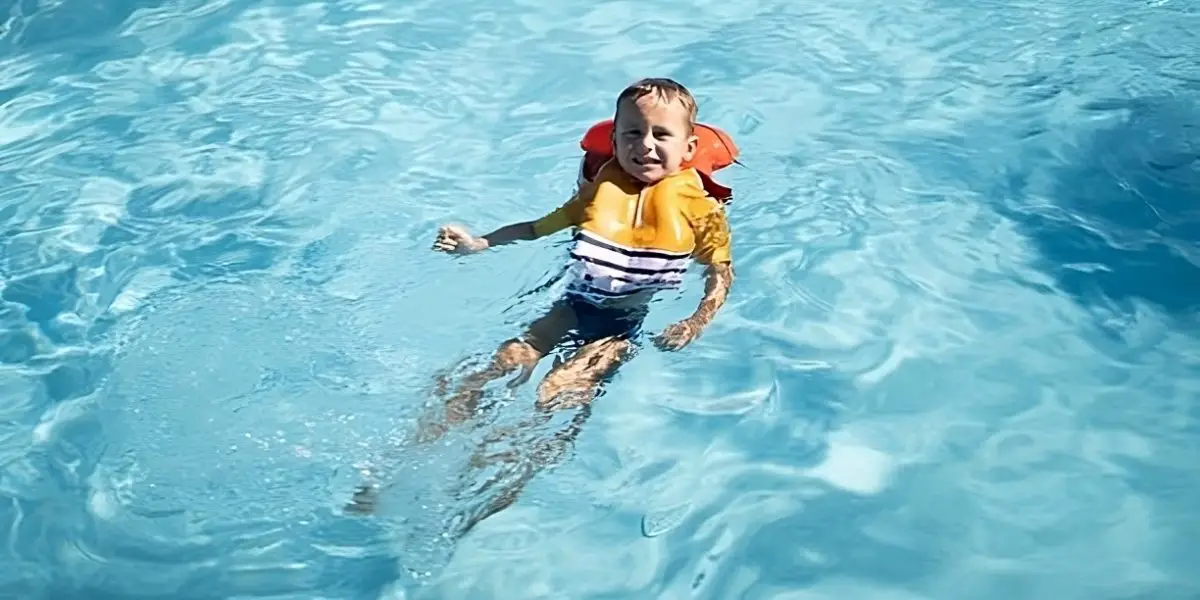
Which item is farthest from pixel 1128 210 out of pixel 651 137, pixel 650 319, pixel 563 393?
pixel 563 393

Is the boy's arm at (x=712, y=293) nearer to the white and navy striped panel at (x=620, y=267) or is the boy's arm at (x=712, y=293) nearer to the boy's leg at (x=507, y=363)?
the white and navy striped panel at (x=620, y=267)

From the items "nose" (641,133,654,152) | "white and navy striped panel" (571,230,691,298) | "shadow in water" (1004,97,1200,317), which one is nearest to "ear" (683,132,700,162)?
"nose" (641,133,654,152)

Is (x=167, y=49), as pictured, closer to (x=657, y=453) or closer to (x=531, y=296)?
(x=531, y=296)

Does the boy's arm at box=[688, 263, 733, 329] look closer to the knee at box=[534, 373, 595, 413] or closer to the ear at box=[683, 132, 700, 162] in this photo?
the ear at box=[683, 132, 700, 162]

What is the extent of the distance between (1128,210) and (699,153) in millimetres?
2351

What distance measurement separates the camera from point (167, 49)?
693cm

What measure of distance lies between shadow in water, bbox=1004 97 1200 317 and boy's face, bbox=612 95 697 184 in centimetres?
208

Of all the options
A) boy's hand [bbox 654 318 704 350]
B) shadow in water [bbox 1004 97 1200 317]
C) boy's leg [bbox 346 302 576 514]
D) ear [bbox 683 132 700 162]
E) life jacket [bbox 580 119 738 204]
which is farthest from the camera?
shadow in water [bbox 1004 97 1200 317]

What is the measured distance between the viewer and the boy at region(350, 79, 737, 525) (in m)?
3.83

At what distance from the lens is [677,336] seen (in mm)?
3729

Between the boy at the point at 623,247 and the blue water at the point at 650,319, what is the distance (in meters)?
0.15

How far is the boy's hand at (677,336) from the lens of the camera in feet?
12.2

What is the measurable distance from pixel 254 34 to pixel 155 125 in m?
1.10

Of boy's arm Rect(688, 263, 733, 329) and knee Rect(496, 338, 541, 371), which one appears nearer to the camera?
boy's arm Rect(688, 263, 733, 329)
